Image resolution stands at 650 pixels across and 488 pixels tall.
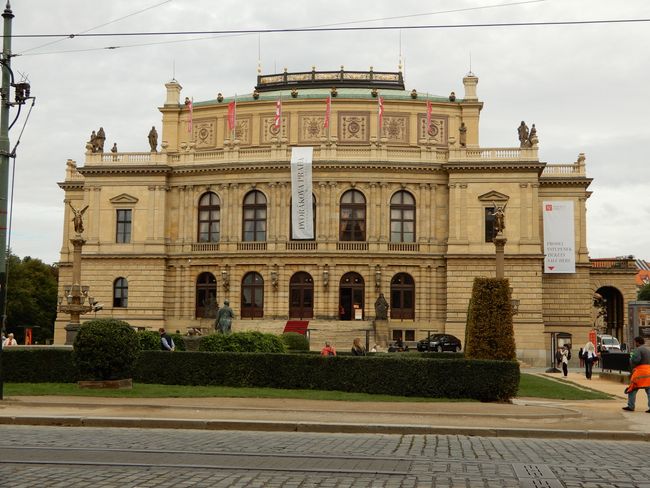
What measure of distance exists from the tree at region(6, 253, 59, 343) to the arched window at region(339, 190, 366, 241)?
119 feet

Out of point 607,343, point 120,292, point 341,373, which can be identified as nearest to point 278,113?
point 120,292

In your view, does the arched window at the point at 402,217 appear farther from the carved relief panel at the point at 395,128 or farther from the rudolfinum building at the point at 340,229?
the carved relief panel at the point at 395,128

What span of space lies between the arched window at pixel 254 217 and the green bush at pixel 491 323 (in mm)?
39850

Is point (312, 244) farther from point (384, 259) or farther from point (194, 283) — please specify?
point (194, 283)

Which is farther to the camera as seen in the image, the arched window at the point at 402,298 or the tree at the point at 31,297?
the tree at the point at 31,297

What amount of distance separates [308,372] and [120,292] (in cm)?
4379

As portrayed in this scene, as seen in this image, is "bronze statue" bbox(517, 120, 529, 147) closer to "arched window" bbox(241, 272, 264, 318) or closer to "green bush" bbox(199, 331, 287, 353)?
"arched window" bbox(241, 272, 264, 318)

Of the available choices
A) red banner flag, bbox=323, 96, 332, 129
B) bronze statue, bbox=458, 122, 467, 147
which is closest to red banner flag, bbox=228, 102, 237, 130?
red banner flag, bbox=323, 96, 332, 129

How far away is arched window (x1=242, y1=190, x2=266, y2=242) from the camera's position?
66250 millimetres

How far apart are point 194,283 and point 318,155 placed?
553 inches

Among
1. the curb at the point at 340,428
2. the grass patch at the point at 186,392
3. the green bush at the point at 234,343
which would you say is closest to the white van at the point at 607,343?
A: the green bush at the point at 234,343

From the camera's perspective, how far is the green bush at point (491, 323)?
26.7 m

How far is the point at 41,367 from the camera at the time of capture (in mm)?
27906

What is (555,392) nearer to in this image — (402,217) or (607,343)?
(402,217)
